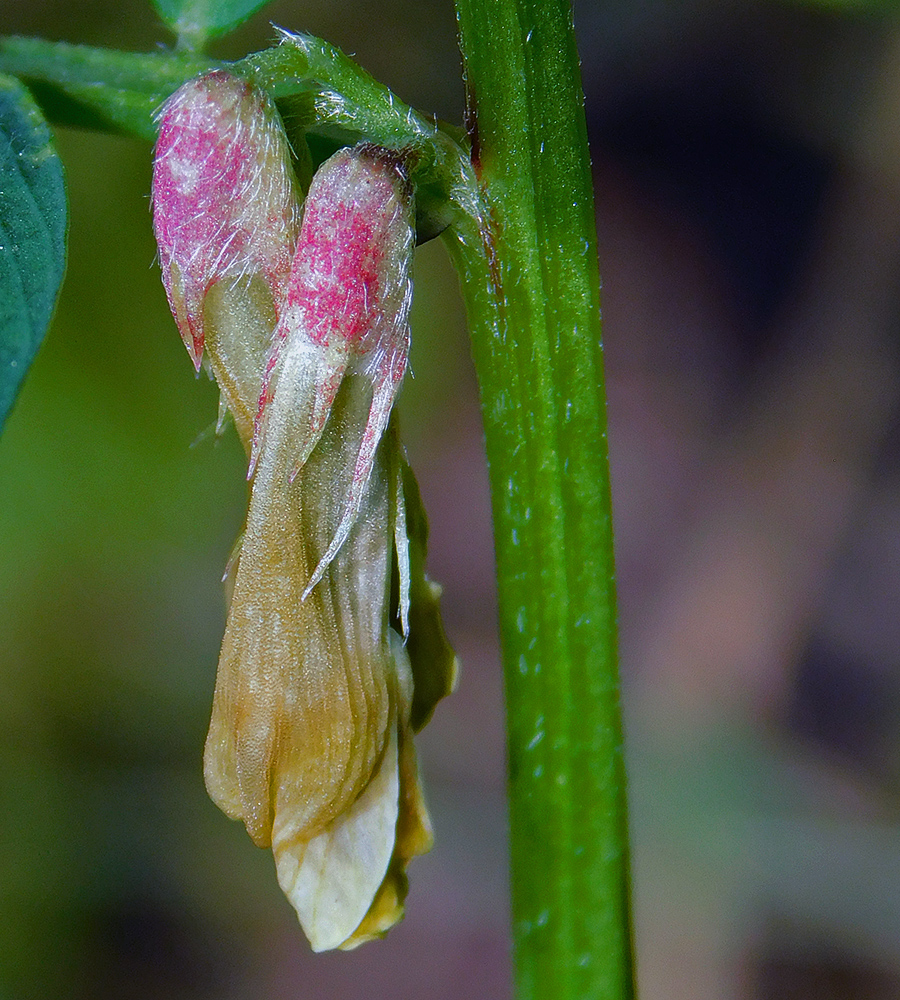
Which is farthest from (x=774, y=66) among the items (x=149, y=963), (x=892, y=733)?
(x=149, y=963)

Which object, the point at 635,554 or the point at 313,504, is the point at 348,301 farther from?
the point at 635,554

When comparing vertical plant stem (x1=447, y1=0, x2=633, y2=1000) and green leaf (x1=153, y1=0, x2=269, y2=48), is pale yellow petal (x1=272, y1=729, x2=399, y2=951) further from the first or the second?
green leaf (x1=153, y1=0, x2=269, y2=48)

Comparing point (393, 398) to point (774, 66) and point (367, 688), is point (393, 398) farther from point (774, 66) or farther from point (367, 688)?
point (774, 66)

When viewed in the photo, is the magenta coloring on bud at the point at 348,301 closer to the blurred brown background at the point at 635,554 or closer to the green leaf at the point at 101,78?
the green leaf at the point at 101,78

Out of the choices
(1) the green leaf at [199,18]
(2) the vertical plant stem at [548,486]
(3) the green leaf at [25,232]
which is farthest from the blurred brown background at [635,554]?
(2) the vertical plant stem at [548,486]

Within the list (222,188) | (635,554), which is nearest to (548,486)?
(222,188)

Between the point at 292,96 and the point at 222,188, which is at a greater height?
the point at 292,96

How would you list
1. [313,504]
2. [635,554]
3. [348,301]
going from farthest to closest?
[635,554]
[313,504]
[348,301]
